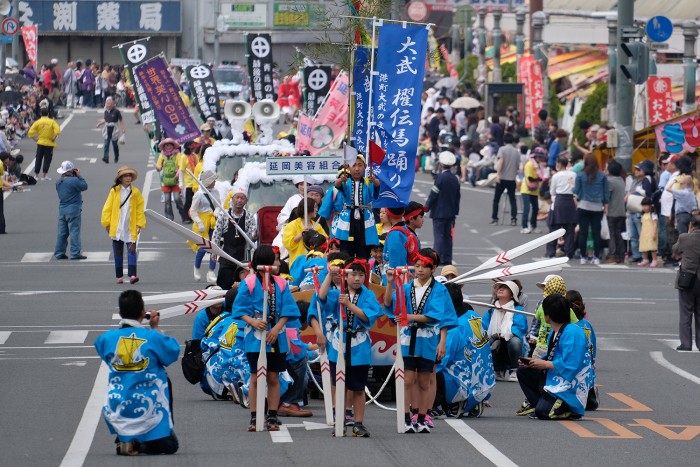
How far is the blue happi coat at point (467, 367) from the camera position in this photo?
45.8ft

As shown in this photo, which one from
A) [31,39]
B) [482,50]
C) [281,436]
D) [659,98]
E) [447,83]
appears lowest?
[281,436]

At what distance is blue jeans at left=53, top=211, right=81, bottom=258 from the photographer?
2617cm

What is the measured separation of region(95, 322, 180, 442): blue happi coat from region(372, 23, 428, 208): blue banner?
20.4 ft

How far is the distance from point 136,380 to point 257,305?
156 centimetres

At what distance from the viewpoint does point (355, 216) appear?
16250 mm

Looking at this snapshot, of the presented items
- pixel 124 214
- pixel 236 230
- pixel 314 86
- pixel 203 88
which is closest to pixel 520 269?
pixel 236 230

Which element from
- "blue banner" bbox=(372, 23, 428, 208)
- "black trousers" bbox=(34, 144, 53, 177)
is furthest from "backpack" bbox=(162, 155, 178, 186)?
"blue banner" bbox=(372, 23, 428, 208)

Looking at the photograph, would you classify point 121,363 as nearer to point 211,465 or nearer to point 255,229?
point 211,465

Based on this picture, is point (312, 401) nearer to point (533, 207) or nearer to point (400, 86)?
point (400, 86)

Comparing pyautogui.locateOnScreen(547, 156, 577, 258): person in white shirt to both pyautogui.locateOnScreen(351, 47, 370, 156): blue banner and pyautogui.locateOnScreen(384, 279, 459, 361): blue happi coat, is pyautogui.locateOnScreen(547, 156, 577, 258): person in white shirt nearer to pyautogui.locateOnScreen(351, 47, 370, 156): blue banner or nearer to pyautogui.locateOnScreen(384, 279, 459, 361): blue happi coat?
pyautogui.locateOnScreen(351, 47, 370, 156): blue banner

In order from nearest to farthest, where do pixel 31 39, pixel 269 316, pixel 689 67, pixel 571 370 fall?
pixel 269 316
pixel 571 370
pixel 689 67
pixel 31 39

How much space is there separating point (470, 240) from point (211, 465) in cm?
1967

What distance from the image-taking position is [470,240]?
30625mm

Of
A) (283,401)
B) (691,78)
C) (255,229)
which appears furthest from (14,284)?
(691,78)
